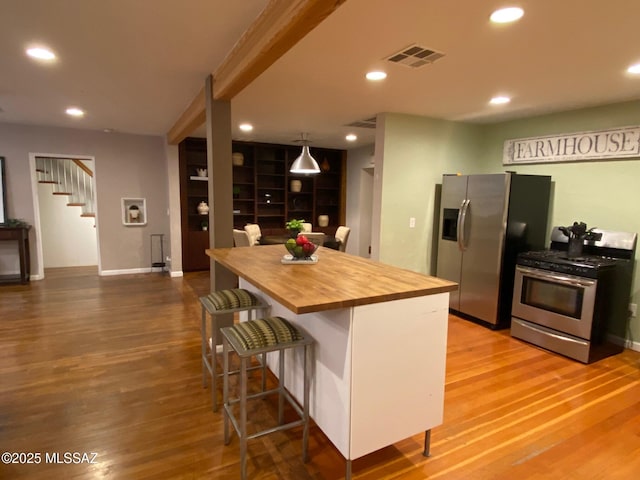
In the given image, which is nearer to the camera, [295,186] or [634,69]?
[634,69]

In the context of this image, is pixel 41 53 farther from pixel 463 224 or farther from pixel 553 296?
pixel 553 296

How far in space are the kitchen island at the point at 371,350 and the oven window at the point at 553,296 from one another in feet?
6.67

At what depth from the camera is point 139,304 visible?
178 inches

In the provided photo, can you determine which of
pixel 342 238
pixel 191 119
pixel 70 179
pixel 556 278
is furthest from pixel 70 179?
pixel 556 278

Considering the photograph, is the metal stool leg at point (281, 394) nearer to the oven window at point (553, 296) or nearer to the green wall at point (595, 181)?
the oven window at point (553, 296)

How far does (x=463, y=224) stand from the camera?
4.07 metres

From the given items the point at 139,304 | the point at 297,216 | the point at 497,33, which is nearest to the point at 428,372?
the point at 497,33

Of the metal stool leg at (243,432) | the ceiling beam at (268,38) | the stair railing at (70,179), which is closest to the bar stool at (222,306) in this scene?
the metal stool leg at (243,432)

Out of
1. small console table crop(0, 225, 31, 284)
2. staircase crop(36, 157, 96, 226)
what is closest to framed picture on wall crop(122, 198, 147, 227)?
staircase crop(36, 157, 96, 226)

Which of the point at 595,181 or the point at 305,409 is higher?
the point at 595,181

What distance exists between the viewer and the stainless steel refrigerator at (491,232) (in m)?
3.76

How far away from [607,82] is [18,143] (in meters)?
7.27

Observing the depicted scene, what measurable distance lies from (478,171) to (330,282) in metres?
3.78

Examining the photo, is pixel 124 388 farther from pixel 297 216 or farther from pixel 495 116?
pixel 297 216
